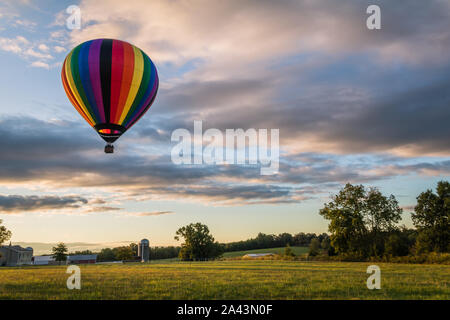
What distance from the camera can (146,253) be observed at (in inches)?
4336

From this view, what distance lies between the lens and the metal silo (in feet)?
359

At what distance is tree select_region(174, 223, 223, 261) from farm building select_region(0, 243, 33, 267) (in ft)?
148

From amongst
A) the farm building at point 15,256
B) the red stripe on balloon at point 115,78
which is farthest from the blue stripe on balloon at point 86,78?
the farm building at point 15,256

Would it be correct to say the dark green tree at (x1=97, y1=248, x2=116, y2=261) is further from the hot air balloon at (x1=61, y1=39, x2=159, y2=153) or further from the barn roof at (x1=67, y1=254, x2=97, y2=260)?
the hot air balloon at (x1=61, y1=39, x2=159, y2=153)

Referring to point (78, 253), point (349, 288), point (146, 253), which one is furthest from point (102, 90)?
point (78, 253)

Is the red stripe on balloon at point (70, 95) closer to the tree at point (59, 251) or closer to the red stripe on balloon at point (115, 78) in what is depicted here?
the red stripe on balloon at point (115, 78)

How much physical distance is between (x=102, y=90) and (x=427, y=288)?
70.6 feet

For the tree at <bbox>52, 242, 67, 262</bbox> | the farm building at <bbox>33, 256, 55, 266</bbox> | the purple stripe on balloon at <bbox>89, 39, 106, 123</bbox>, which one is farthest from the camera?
the farm building at <bbox>33, 256, 55, 266</bbox>

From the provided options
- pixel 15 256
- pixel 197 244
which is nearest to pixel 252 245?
pixel 197 244

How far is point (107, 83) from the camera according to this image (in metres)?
24.0

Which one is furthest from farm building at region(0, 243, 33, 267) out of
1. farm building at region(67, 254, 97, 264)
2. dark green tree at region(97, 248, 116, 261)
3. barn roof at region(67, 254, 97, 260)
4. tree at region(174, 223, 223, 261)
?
tree at region(174, 223, 223, 261)

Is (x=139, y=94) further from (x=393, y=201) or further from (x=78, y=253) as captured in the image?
(x=78, y=253)

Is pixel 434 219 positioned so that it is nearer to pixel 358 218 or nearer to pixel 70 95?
pixel 358 218
